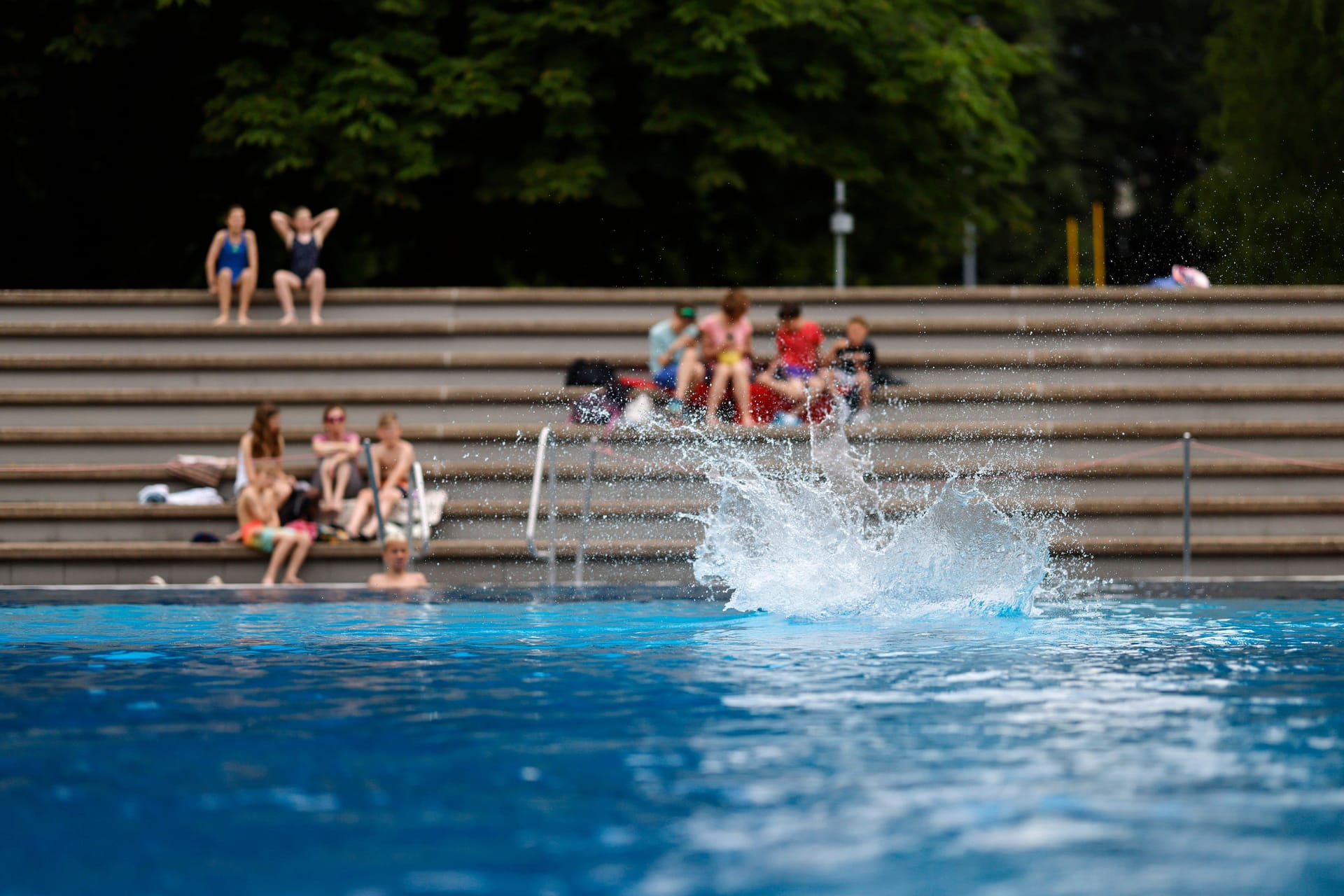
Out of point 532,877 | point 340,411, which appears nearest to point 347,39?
point 340,411

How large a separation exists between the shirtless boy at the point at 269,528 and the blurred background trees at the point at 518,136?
850 cm

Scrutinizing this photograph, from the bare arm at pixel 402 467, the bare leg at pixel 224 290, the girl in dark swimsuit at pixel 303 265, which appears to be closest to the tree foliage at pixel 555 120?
the girl in dark swimsuit at pixel 303 265

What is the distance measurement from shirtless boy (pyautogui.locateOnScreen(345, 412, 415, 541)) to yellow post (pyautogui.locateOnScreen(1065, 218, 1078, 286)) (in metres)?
39.2

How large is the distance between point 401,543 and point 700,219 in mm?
13053

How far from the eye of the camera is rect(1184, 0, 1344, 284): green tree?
31.5m

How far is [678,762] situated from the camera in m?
5.52

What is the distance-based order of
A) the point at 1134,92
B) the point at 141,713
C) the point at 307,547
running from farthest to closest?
the point at 1134,92, the point at 307,547, the point at 141,713

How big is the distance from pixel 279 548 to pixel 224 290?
4.62m

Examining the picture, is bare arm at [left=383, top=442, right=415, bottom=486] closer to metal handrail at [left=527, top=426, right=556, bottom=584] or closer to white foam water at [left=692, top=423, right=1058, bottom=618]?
metal handrail at [left=527, top=426, right=556, bottom=584]

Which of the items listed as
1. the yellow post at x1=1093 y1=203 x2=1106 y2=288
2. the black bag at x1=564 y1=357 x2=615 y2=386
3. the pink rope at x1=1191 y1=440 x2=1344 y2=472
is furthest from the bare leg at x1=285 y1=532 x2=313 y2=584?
the yellow post at x1=1093 y1=203 x2=1106 y2=288

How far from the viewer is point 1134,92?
41.2 metres

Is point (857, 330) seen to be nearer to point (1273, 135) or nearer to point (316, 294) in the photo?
point (316, 294)

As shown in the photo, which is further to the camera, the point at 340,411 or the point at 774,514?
the point at 340,411

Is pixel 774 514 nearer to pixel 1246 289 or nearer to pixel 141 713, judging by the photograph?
pixel 141 713
